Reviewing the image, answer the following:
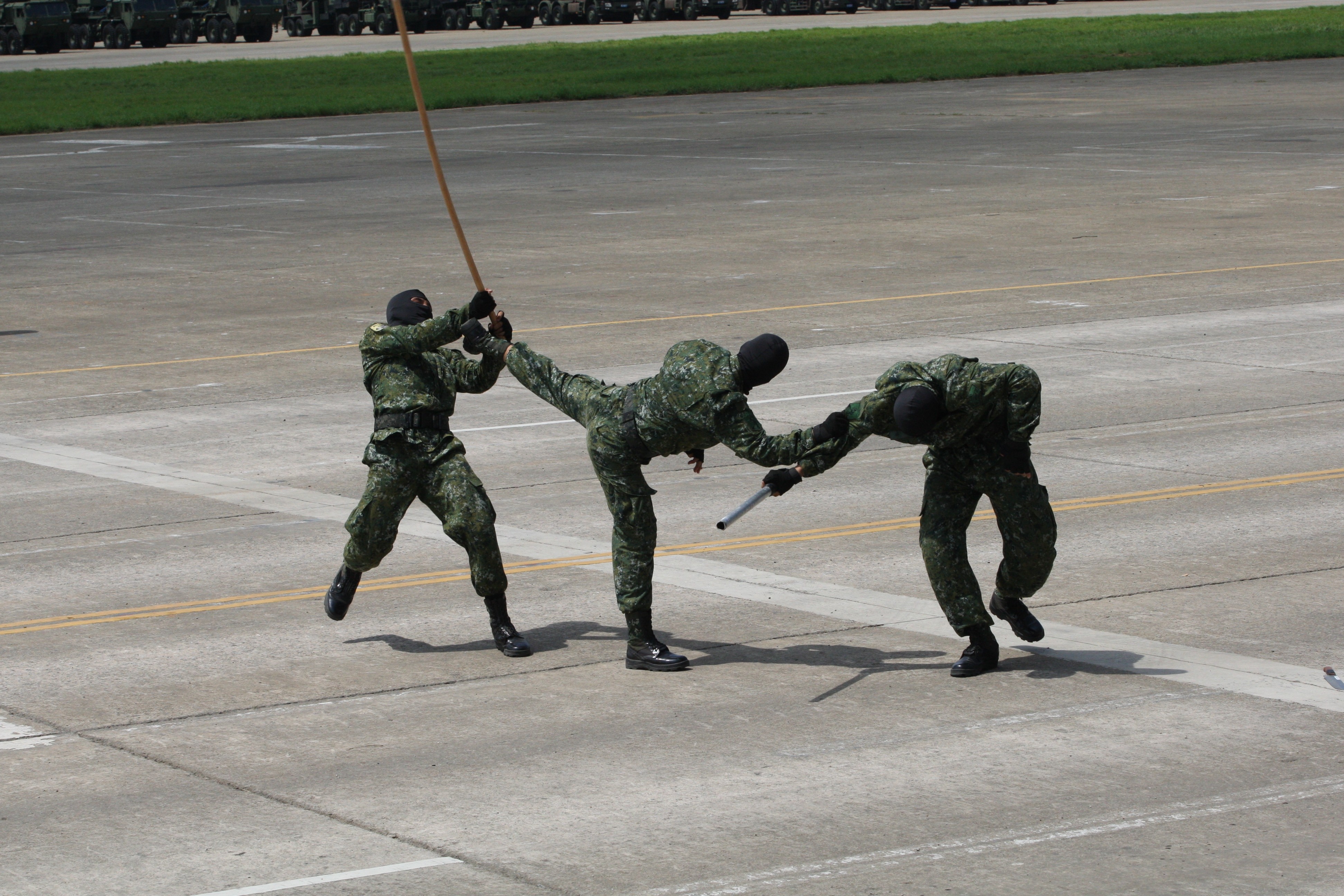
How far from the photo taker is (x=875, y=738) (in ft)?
24.9

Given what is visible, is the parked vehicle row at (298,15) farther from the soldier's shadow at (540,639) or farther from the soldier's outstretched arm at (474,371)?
the soldier's shadow at (540,639)

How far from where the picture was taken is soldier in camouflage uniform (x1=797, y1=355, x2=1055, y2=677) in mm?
8117

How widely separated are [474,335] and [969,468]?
86.3 inches

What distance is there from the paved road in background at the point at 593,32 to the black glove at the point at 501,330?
63.6 m

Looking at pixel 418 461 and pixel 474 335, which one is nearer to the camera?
pixel 474 335

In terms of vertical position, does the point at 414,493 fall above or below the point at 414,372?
below

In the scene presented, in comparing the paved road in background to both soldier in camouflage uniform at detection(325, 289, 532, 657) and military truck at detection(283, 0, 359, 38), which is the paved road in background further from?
soldier in camouflage uniform at detection(325, 289, 532, 657)

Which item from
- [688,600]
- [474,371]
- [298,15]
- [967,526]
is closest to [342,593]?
[474,371]

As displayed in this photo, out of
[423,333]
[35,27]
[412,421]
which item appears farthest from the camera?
[35,27]

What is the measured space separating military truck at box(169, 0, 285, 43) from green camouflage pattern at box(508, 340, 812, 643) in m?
79.8

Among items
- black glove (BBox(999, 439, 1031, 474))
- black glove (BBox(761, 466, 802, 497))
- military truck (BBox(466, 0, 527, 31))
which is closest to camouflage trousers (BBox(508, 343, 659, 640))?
black glove (BBox(761, 466, 802, 497))

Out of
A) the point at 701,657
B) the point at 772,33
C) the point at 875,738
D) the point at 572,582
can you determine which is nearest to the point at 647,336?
the point at 572,582

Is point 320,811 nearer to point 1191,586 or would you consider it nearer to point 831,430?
point 831,430

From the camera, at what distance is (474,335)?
881 cm
